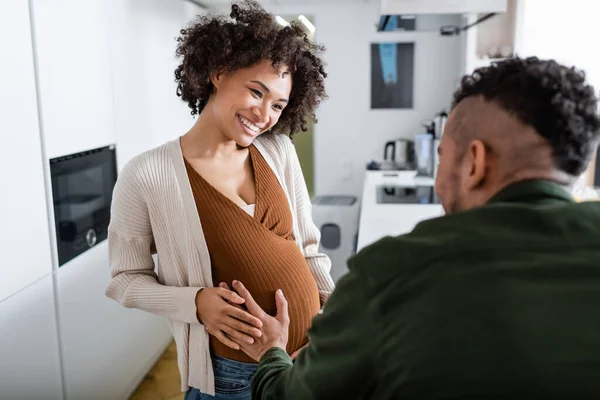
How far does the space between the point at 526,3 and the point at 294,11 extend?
1790mm

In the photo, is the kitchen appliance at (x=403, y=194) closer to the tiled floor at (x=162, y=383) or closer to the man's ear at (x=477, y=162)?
the tiled floor at (x=162, y=383)

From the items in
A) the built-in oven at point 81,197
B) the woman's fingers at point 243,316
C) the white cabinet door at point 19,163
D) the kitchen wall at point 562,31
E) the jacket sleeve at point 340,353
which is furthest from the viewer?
the kitchen wall at point 562,31

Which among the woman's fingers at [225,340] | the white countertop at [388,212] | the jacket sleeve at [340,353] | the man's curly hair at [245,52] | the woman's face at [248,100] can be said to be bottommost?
the white countertop at [388,212]

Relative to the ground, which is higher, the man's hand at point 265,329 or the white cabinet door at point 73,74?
the white cabinet door at point 73,74

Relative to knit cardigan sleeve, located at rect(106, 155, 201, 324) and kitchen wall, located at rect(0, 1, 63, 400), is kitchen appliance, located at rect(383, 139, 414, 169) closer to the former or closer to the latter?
kitchen wall, located at rect(0, 1, 63, 400)

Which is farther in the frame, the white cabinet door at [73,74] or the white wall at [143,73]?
the white wall at [143,73]

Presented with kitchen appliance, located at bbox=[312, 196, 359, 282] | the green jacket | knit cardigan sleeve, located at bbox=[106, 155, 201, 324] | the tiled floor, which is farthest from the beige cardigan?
kitchen appliance, located at bbox=[312, 196, 359, 282]

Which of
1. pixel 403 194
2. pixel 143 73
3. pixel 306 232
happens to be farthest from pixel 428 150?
pixel 306 232

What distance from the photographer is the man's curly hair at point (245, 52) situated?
4.23 feet

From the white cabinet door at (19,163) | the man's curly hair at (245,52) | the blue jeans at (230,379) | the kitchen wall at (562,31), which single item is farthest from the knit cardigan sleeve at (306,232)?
the kitchen wall at (562,31)

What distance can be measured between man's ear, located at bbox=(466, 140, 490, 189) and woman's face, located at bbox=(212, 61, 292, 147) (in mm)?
608

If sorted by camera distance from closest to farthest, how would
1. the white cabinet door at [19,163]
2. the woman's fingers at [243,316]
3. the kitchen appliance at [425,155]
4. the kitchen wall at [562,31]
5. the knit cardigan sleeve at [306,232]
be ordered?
the woman's fingers at [243,316], the knit cardigan sleeve at [306,232], the white cabinet door at [19,163], the kitchen wall at [562,31], the kitchen appliance at [425,155]

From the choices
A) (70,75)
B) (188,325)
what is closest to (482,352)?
(188,325)

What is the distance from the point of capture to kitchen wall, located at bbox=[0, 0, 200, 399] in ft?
5.84
